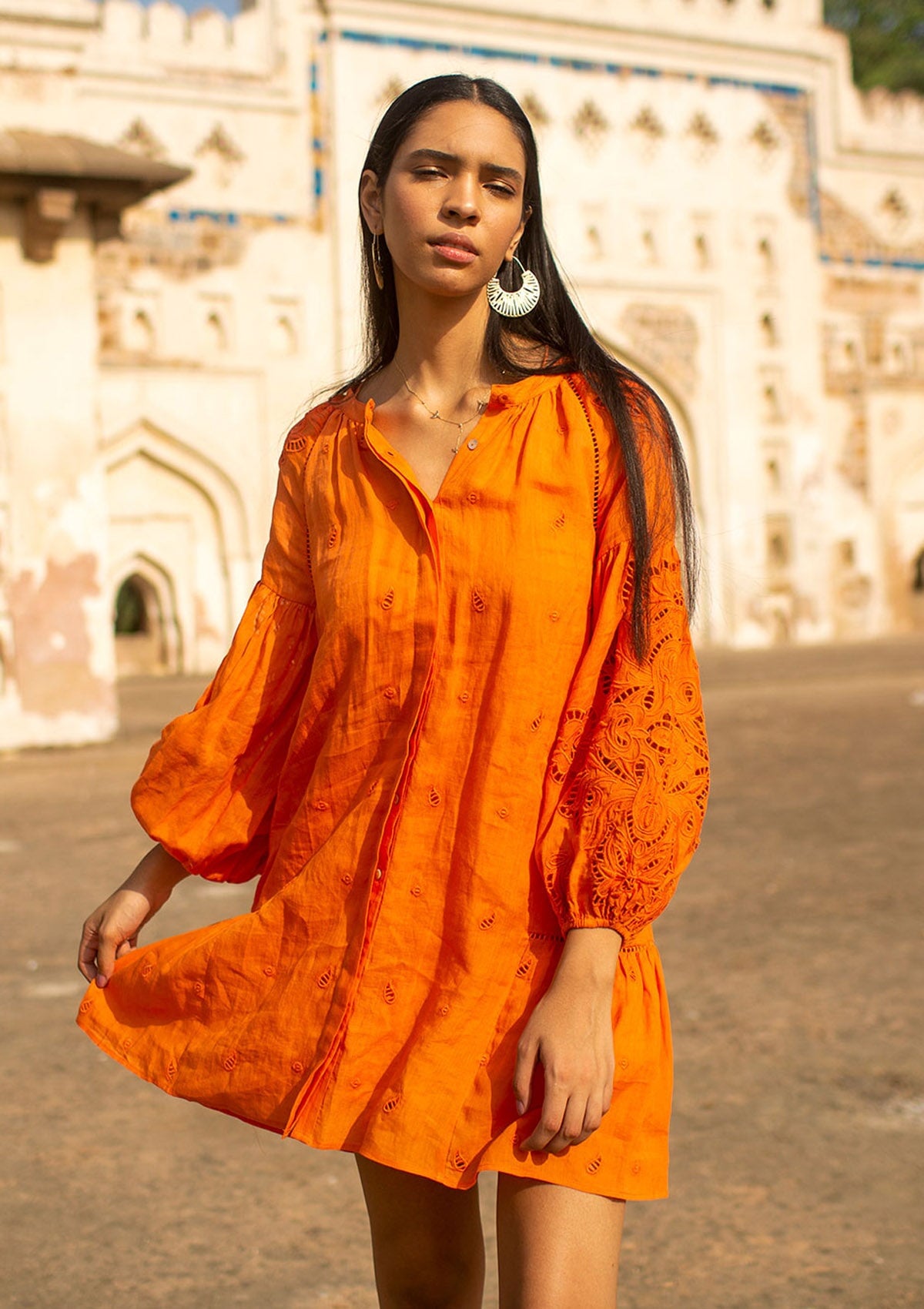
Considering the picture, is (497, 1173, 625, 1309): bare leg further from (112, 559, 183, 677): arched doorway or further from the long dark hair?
(112, 559, 183, 677): arched doorway

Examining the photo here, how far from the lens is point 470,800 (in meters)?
1.43

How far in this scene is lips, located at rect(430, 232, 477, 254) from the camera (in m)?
1.48

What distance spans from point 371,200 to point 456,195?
181mm

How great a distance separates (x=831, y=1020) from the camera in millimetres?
3514

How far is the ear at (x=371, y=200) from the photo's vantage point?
162 cm

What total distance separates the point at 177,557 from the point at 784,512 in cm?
687

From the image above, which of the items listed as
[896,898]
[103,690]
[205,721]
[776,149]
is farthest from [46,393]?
[776,149]

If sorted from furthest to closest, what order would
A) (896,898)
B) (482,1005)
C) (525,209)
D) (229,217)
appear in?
(229,217) → (896,898) → (525,209) → (482,1005)

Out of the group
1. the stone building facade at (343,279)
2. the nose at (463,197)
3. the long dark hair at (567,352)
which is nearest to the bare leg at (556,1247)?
the long dark hair at (567,352)

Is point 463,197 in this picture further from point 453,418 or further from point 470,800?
point 470,800

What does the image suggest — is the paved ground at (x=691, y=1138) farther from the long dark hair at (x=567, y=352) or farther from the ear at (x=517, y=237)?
the ear at (x=517, y=237)

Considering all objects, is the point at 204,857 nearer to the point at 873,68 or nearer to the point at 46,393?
the point at 46,393

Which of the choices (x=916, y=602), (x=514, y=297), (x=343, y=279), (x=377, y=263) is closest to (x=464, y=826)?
(x=514, y=297)

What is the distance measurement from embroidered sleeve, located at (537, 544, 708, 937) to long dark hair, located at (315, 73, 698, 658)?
21mm
